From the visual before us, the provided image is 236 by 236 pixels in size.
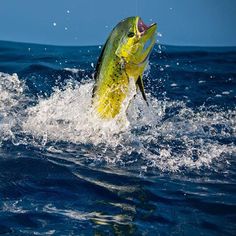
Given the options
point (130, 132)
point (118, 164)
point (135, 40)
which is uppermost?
point (135, 40)

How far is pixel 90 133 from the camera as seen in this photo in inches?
144

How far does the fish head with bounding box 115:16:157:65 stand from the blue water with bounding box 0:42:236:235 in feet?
2.17

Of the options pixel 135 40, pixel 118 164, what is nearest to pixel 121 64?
pixel 135 40

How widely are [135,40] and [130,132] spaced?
3.47 feet

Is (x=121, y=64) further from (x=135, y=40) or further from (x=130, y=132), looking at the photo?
(x=130, y=132)

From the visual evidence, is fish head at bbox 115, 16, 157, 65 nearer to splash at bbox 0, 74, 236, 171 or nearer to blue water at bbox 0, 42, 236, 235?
splash at bbox 0, 74, 236, 171

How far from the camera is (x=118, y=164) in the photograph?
119 inches

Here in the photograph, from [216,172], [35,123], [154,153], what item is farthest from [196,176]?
[35,123]

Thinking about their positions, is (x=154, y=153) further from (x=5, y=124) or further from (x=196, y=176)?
(x=5, y=124)

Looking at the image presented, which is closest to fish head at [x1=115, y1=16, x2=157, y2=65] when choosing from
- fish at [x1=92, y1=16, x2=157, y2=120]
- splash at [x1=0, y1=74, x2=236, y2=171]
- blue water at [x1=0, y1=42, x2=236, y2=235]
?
fish at [x1=92, y1=16, x2=157, y2=120]

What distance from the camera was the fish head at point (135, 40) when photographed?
2.88m

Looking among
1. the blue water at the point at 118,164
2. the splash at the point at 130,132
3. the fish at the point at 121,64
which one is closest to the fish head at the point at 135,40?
the fish at the point at 121,64

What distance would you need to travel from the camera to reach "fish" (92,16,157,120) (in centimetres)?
290

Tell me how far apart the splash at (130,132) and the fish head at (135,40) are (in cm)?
53
